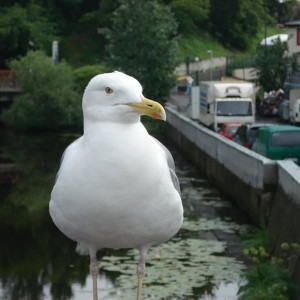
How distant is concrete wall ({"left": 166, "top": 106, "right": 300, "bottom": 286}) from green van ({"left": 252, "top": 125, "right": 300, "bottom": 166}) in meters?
0.60

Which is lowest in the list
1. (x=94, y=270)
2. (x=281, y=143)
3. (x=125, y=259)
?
(x=125, y=259)

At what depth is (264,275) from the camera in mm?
15203

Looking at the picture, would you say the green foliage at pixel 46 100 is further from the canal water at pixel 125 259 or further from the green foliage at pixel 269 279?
the green foliage at pixel 269 279

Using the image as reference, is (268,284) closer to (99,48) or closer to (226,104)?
(226,104)

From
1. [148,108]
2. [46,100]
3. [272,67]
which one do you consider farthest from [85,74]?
[148,108]

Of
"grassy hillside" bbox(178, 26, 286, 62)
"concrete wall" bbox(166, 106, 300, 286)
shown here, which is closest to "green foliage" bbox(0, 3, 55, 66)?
"grassy hillside" bbox(178, 26, 286, 62)

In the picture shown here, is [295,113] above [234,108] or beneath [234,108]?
beneath

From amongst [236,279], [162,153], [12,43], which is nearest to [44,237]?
[236,279]

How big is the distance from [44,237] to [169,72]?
3364 centimetres

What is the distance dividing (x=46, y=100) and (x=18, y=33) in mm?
16379

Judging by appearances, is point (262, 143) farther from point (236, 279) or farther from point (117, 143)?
point (117, 143)

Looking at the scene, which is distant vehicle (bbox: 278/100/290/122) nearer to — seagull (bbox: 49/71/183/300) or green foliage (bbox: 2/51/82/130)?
green foliage (bbox: 2/51/82/130)

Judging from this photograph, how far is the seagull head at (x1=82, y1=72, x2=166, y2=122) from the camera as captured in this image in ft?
18.5

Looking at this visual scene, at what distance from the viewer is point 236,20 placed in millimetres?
87875
